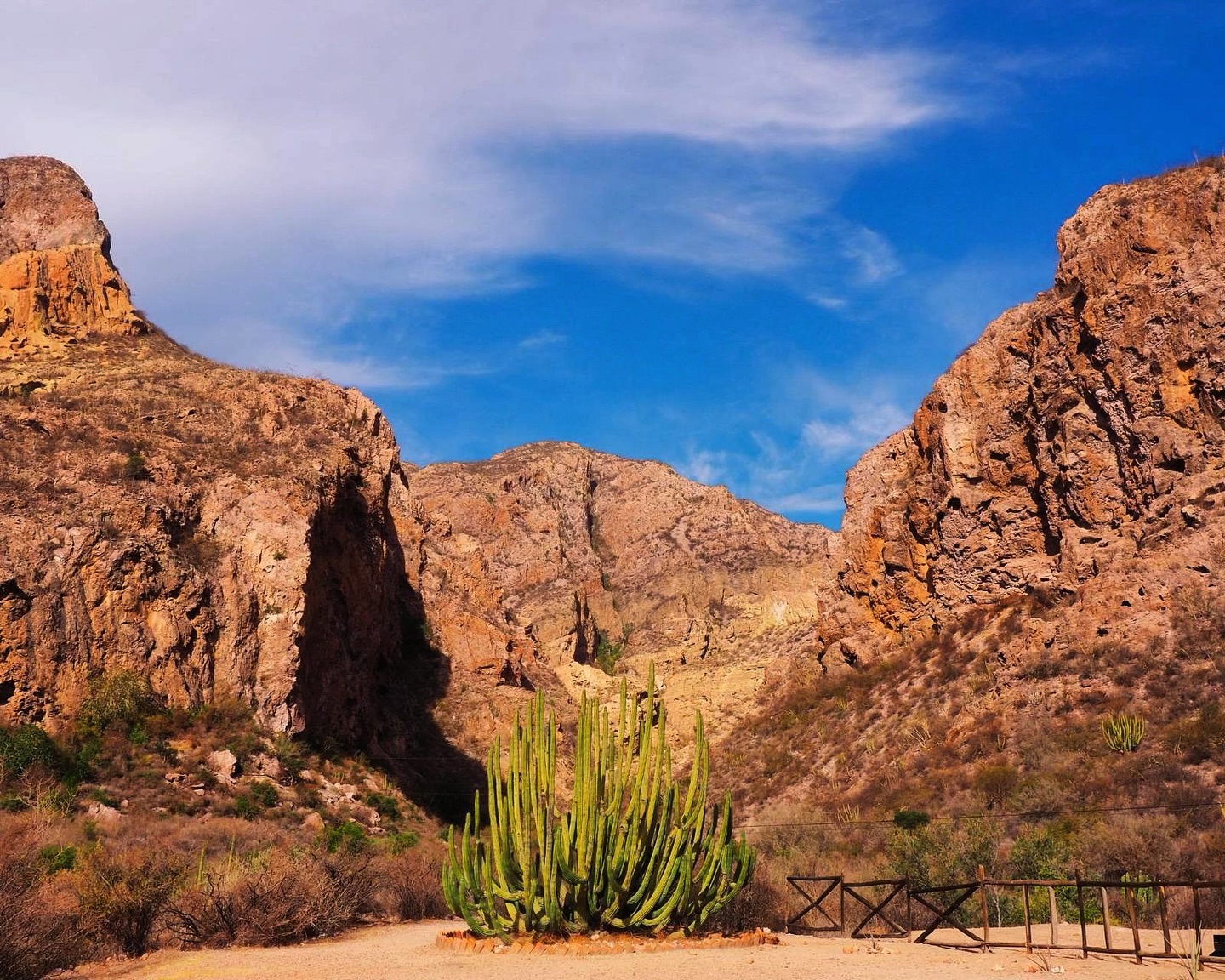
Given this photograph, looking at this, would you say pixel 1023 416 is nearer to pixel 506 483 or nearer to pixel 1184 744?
pixel 1184 744

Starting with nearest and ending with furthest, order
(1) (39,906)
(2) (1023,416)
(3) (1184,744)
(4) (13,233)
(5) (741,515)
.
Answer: (1) (39,906)
(3) (1184,744)
(2) (1023,416)
(4) (13,233)
(5) (741,515)

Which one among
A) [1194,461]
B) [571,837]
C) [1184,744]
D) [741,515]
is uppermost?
[741,515]

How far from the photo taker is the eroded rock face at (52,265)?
169ft

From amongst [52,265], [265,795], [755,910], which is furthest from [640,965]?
Answer: [52,265]

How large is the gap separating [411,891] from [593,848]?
8.49 metres

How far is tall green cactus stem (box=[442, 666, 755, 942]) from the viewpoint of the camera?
1534cm

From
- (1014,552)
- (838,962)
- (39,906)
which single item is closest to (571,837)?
(838,962)

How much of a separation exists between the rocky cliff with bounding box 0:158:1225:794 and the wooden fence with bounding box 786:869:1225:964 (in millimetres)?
13529

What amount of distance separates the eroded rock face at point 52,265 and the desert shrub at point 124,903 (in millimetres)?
38464

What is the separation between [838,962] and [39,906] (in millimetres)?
10197

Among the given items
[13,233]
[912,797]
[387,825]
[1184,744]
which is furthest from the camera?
[13,233]

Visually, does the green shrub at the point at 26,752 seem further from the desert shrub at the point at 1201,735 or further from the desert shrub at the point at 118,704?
the desert shrub at the point at 1201,735

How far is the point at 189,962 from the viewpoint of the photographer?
15445 millimetres

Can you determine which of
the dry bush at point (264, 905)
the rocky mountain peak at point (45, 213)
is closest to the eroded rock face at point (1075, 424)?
the dry bush at point (264, 905)
